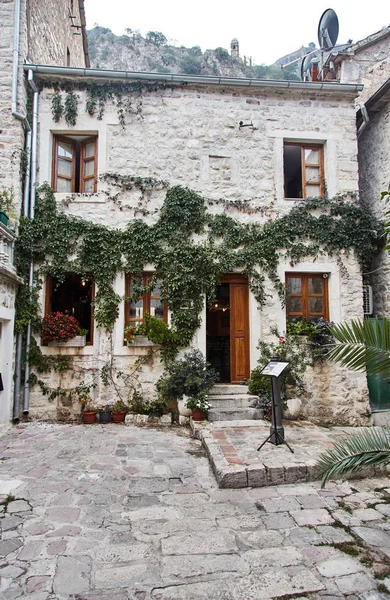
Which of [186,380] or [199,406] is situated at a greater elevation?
[186,380]

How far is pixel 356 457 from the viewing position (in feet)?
8.95

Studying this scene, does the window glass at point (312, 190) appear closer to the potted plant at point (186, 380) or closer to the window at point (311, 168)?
the window at point (311, 168)

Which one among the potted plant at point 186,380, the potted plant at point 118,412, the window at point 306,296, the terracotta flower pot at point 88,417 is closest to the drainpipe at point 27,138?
the terracotta flower pot at point 88,417

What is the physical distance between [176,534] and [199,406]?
3312 millimetres

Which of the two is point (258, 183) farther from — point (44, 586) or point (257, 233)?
point (44, 586)

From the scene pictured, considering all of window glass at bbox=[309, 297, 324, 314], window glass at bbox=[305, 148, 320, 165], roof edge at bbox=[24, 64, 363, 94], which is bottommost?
window glass at bbox=[309, 297, 324, 314]

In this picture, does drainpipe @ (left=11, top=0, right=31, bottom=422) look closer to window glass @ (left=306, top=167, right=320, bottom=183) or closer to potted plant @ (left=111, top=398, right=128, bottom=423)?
potted plant @ (left=111, top=398, right=128, bottom=423)

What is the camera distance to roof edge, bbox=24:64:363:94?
729 centimetres

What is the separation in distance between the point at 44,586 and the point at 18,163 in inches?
267

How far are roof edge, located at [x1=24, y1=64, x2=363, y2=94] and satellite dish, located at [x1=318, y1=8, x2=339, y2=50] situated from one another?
2.80 m

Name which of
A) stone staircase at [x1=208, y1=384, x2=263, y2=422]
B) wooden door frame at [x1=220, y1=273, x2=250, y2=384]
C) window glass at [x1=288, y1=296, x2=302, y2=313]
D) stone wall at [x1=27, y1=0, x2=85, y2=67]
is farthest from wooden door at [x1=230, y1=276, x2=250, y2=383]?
stone wall at [x1=27, y1=0, x2=85, y2=67]

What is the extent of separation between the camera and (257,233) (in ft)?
24.7

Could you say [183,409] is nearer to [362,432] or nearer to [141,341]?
[141,341]

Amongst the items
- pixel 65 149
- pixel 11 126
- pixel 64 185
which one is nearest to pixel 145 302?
pixel 64 185
